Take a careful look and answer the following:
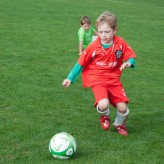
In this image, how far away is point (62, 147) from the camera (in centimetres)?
504

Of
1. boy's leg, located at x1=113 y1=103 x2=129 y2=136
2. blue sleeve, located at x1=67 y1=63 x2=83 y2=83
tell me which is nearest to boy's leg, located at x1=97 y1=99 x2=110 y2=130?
boy's leg, located at x1=113 y1=103 x2=129 y2=136

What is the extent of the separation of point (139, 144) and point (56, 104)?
2.07 m

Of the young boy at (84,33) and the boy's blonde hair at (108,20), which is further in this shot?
the young boy at (84,33)

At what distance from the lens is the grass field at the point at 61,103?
5348mm

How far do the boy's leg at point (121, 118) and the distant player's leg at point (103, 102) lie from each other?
15cm

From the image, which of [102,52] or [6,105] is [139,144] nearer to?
[102,52]

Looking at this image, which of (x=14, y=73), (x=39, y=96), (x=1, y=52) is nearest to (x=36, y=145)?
(x=39, y=96)

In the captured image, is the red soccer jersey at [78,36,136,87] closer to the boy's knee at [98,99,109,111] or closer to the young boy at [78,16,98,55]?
the boy's knee at [98,99,109,111]

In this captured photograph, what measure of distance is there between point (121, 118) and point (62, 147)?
137 cm

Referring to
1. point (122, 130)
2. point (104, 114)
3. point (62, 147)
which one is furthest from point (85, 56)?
point (62, 147)

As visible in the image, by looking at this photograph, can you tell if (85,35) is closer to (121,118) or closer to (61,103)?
(61,103)

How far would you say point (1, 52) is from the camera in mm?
11477

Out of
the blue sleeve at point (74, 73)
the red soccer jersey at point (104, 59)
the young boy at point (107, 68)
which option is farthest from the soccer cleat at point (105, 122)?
the blue sleeve at point (74, 73)

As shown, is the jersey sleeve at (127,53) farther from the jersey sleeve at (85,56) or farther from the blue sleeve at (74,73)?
the blue sleeve at (74,73)
